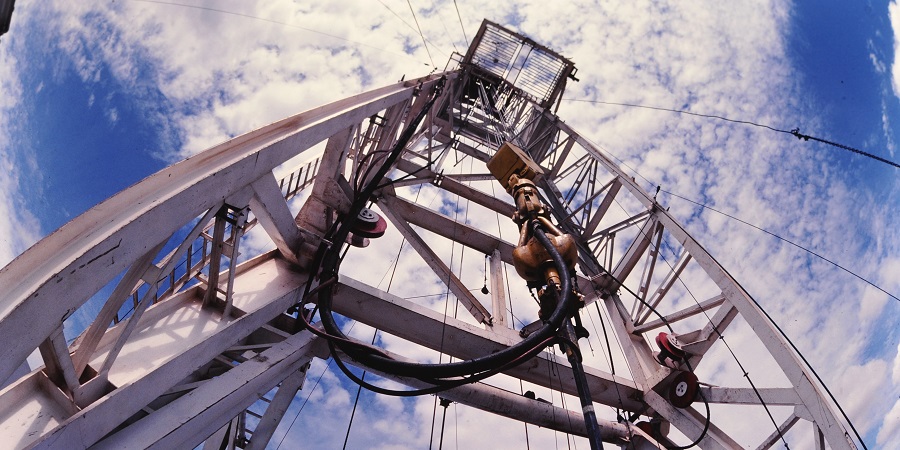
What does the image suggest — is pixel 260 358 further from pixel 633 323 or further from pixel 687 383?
pixel 633 323

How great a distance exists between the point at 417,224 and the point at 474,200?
1.82m

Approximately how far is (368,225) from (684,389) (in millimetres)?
3819

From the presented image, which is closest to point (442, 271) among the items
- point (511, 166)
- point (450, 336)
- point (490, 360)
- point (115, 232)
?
point (450, 336)

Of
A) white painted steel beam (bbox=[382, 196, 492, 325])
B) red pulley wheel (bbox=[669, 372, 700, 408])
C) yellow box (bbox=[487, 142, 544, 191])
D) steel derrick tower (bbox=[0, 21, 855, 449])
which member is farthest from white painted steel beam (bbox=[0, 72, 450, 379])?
red pulley wheel (bbox=[669, 372, 700, 408])

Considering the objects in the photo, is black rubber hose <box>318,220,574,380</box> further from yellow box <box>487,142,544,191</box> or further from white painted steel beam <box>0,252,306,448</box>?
yellow box <box>487,142,544,191</box>

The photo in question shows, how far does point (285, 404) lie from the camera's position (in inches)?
216

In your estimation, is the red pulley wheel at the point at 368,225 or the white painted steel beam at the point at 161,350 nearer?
the white painted steel beam at the point at 161,350

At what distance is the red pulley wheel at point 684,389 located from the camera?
4969 mm

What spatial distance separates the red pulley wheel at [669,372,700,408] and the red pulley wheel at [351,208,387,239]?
142 inches

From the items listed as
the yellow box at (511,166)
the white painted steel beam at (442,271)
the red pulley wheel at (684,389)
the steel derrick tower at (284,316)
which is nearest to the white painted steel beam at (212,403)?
the steel derrick tower at (284,316)

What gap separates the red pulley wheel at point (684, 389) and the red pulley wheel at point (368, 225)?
11.8ft

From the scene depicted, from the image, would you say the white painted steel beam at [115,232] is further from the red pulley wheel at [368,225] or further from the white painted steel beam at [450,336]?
the white painted steel beam at [450,336]

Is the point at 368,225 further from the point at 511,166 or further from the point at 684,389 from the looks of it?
the point at 684,389

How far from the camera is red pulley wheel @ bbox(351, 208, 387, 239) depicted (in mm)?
4832
